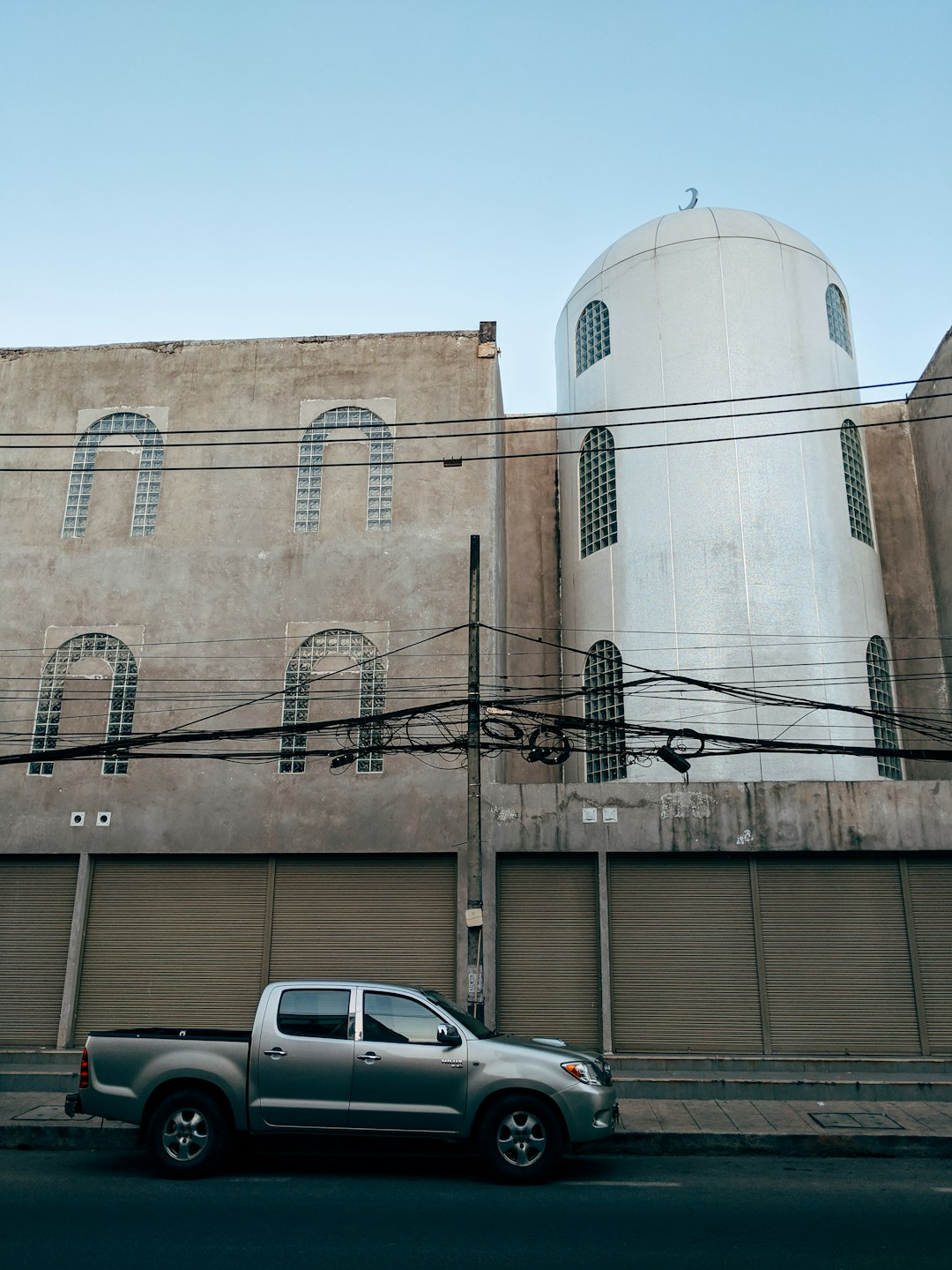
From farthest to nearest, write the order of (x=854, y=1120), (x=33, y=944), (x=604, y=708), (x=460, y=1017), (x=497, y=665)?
1. (x=604, y=708)
2. (x=497, y=665)
3. (x=33, y=944)
4. (x=854, y=1120)
5. (x=460, y=1017)

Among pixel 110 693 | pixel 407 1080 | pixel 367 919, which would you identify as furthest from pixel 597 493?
pixel 407 1080

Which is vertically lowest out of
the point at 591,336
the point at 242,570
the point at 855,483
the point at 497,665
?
the point at 497,665

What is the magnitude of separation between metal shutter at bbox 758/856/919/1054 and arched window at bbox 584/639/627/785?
322 centimetres

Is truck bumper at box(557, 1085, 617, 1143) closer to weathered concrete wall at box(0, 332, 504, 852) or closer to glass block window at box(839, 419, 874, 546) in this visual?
weathered concrete wall at box(0, 332, 504, 852)

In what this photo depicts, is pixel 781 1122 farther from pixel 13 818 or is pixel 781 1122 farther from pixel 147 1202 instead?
pixel 13 818

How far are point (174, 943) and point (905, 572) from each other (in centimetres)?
1563

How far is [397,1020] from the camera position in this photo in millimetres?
10219

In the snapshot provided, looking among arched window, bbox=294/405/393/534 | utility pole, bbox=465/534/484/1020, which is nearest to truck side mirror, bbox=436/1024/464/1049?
utility pole, bbox=465/534/484/1020

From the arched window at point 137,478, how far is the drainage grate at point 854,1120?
47.7ft

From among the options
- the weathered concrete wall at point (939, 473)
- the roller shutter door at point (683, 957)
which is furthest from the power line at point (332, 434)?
the roller shutter door at point (683, 957)

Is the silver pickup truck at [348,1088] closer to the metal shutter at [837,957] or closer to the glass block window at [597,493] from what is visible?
the metal shutter at [837,957]

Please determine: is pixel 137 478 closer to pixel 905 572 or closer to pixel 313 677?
pixel 313 677

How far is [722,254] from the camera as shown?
833 inches

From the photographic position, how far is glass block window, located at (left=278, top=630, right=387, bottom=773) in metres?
18.1
